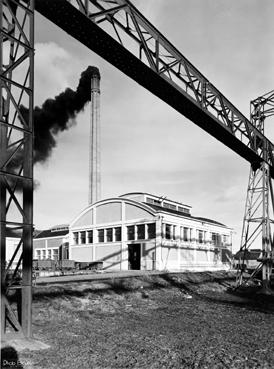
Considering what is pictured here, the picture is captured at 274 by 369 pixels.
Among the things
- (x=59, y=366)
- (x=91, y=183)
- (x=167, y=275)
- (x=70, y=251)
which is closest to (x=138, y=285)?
(x=167, y=275)

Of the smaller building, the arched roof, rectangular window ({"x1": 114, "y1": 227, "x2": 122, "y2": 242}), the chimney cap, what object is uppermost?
the chimney cap

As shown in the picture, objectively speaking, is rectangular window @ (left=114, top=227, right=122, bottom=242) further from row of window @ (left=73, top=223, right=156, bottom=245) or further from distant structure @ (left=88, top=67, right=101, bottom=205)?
distant structure @ (left=88, top=67, right=101, bottom=205)

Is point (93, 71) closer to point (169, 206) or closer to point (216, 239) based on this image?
point (169, 206)

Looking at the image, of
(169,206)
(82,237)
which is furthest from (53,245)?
(169,206)

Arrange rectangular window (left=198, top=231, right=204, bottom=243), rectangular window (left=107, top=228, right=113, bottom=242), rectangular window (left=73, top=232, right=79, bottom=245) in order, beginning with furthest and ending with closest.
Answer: rectangular window (left=73, top=232, right=79, bottom=245), rectangular window (left=198, top=231, right=204, bottom=243), rectangular window (left=107, top=228, right=113, bottom=242)

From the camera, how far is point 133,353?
778 cm

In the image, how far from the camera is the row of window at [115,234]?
99.7 feet

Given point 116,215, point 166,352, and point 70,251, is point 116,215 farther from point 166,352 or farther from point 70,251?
point 166,352

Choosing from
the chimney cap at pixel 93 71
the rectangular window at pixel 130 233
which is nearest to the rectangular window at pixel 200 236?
the rectangular window at pixel 130 233

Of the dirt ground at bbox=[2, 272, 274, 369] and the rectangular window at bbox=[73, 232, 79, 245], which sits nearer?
the dirt ground at bbox=[2, 272, 274, 369]

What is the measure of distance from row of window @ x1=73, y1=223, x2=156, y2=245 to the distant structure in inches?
239

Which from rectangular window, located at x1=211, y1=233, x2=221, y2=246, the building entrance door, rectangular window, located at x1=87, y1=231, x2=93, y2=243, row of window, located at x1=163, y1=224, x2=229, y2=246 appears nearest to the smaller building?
rectangular window, located at x1=87, y1=231, x2=93, y2=243

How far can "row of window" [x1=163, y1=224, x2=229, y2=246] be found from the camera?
30.5m

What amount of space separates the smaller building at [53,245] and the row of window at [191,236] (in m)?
12.2
